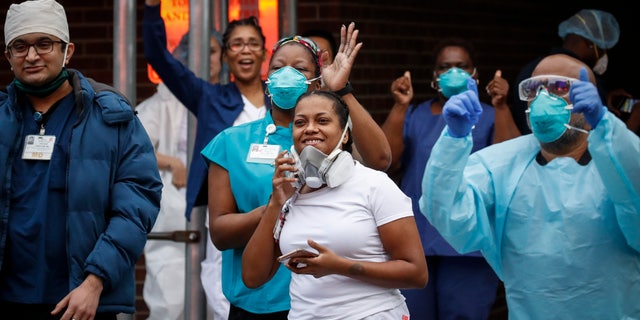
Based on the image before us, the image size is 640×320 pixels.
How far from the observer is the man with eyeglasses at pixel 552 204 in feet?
13.9

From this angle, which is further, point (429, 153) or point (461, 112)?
point (429, 153)

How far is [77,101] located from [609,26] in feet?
11.8

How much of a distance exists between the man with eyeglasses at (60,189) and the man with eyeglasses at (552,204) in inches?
42.8

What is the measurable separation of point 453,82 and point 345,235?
214cm

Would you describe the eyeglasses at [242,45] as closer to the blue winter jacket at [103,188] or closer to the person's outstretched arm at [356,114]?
the person's outstretched arm at [356,114]

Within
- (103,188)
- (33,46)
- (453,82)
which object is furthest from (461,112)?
(453,82)

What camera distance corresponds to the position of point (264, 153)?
176 inches

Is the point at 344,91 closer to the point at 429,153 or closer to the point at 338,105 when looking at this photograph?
the point at 338,105

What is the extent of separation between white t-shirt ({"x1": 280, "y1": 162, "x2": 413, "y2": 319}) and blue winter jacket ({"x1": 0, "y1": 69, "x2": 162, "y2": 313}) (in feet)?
2.08

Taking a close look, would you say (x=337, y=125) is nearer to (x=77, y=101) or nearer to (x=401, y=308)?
(x=401, y=308)

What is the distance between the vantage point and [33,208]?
4266 millimetres

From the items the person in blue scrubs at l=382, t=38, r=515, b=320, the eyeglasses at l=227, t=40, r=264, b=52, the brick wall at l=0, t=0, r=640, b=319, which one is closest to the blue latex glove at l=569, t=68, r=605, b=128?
the person in blue scrubs at l=382, t=38, r=515, b=320

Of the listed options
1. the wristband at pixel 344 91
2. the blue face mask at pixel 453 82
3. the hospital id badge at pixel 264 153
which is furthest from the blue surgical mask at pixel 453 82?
the hospital id badge at pixel 264 153

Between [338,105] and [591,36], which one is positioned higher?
[591,36]
